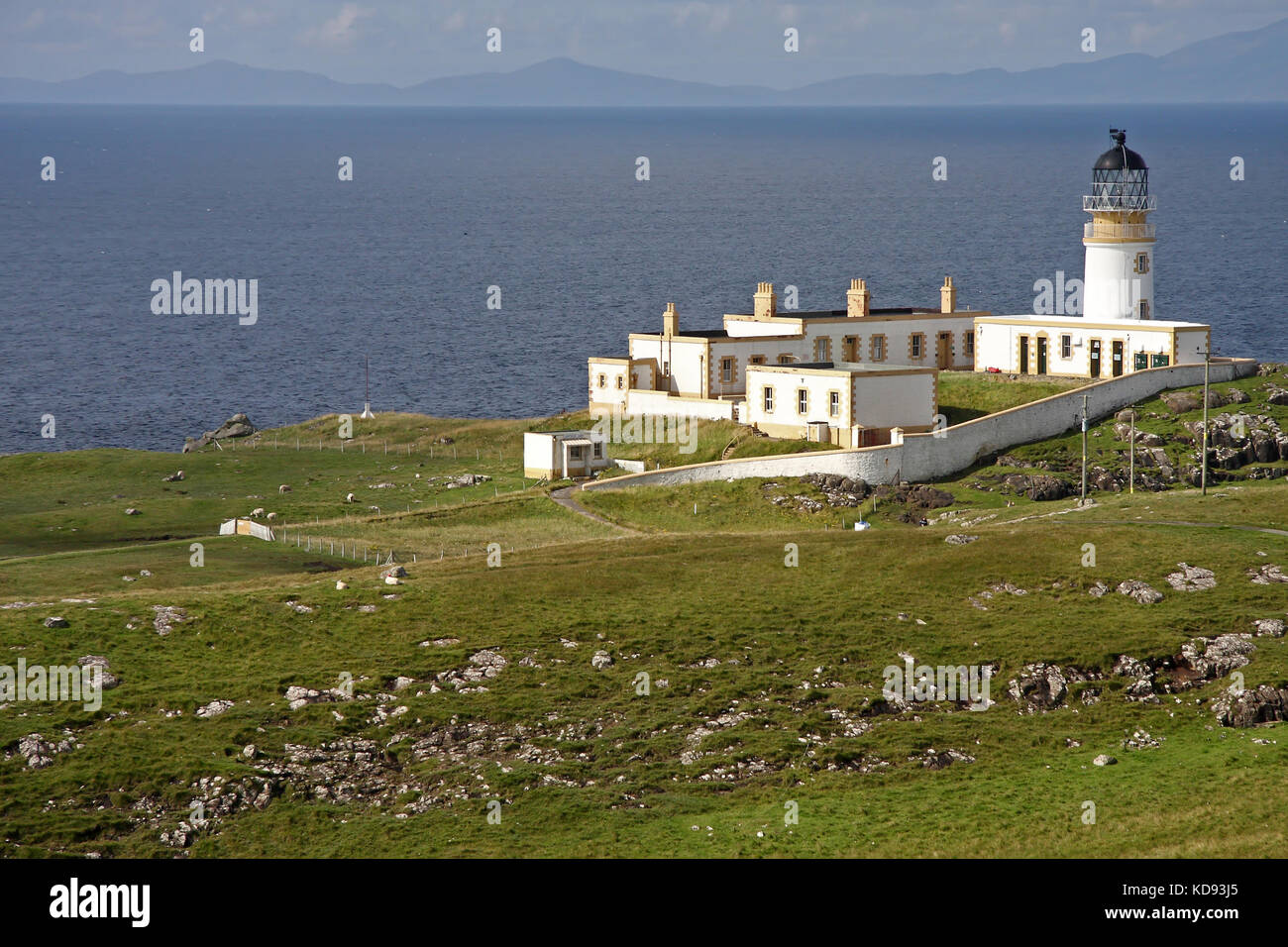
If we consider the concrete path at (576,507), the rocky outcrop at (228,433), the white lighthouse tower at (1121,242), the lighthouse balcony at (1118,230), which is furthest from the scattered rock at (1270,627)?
the rocky outcrop at (228,433)

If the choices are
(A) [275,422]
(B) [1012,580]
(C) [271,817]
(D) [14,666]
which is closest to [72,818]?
(C) [271,817]

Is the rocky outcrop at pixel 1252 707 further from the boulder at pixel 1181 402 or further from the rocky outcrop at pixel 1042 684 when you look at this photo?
the boulder at pixel 1181 402

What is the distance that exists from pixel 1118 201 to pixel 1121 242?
84.1 inches

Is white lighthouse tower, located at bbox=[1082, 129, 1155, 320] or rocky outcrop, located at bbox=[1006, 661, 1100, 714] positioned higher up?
white lighthouse tower, located at bbox=[1082, 129, 1155, 320]

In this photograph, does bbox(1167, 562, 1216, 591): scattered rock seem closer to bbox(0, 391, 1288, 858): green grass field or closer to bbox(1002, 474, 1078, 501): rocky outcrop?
bbox(0, 391, 1288, 858): green grass field

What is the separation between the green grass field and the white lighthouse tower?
23.5 m

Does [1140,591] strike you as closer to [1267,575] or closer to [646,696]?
[1267,575]

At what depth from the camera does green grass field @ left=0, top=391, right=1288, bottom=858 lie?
131ft

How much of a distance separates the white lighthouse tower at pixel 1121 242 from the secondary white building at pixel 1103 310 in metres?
0.05

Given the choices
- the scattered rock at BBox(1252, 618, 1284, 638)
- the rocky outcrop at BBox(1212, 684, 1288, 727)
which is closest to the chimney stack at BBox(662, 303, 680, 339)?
the scattered rock at BBox(1252, 618, 1284, 638)

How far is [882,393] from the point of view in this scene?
78688 mm

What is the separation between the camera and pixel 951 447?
253ft

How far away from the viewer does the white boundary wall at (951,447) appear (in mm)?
75000
